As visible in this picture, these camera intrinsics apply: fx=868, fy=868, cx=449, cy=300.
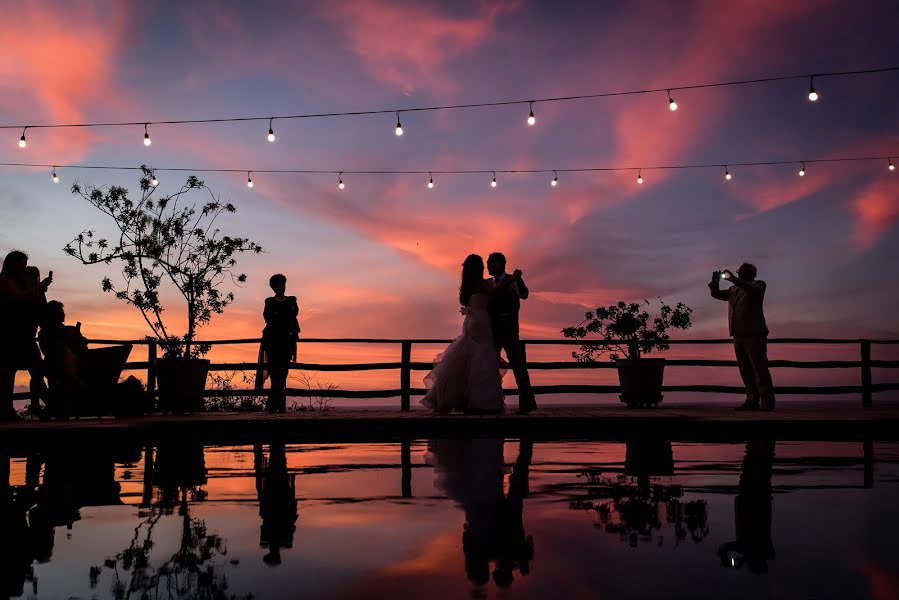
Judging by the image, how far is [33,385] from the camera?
36.4 feet

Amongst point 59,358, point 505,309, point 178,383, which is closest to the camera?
point 59,358

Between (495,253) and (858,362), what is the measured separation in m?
8.29

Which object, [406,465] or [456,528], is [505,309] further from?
[456,528]

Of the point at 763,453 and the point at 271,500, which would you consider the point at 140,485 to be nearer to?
the point at 271,500

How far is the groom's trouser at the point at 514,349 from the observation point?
1106cm

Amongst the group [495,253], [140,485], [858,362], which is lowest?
[140,485]

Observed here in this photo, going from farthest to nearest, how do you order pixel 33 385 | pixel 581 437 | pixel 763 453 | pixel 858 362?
pixel 858 362 → pixel 33 385 → pixel 581 437 → pixel 763 453

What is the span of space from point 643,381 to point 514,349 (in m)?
3.43

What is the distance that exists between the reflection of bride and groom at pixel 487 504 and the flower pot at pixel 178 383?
642 centimetres

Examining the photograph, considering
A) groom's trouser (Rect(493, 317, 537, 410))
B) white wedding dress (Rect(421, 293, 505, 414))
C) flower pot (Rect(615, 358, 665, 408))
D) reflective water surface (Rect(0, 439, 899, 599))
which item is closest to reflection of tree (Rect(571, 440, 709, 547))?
reflective water surface (Rect(0, 439, 899, 599))

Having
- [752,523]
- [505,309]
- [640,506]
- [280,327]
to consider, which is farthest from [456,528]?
[280,327]

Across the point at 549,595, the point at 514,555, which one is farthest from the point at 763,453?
the point at 549,595

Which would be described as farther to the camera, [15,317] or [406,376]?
[406,376]

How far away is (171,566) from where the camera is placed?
2.89 metres
